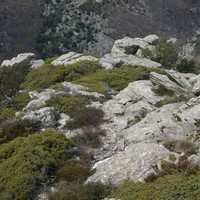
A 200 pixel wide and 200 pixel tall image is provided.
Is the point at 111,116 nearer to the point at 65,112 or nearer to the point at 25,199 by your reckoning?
the point at 65,112

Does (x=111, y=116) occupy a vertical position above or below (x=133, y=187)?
below

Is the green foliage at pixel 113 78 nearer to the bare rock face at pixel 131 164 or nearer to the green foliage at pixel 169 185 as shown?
the bare rock face at pixel 131 164

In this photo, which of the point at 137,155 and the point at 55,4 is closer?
the point at 137,155

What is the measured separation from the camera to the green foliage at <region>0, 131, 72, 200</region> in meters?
13.4

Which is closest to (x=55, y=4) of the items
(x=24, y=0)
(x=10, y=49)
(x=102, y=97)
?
(x=24, y=0)

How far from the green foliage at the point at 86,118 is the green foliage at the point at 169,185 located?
258 inches

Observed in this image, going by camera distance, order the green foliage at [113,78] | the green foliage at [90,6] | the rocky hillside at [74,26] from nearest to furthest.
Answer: the green foliage at [113,78] < the rocky hillside at [74,26] < the green foliage at [90,6]

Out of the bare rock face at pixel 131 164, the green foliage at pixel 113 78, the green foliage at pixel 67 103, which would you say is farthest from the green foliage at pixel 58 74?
the bare rock face at pixel 131 164

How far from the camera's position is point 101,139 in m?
17.4

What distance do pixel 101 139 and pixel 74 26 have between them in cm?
8348

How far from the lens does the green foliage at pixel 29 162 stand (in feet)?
43.9

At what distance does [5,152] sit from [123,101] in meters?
8.47

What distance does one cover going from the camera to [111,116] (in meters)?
20.2

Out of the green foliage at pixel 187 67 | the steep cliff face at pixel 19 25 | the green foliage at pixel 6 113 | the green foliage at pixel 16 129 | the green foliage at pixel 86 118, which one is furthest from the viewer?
the steep cliff face at pixel 19 25
